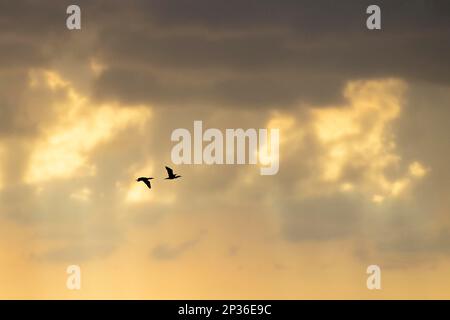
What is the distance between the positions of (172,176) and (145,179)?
4.94 metres

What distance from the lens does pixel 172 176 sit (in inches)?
6088

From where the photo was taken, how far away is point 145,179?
496 ft
